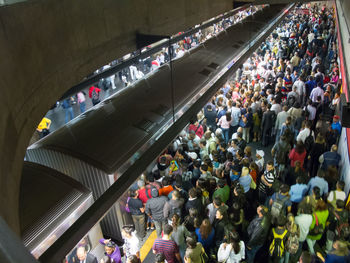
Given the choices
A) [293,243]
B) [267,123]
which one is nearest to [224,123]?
[267,123]

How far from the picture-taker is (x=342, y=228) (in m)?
4.21

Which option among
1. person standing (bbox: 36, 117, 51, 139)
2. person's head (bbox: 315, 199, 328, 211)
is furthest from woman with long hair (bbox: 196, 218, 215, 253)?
person standing (bbox: 36, 117, 51, 139)

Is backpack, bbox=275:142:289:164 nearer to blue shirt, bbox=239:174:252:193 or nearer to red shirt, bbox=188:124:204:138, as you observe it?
blue shirt, bbox=239:174:252:193

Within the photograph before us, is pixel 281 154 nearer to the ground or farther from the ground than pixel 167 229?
nearer to the ground

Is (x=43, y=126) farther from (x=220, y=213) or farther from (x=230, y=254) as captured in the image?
(x=230, y=254)

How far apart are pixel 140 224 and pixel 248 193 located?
2.13 m

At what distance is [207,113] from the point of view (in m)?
8.23

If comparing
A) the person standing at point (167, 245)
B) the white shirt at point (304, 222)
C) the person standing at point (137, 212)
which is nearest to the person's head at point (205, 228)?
the person standing at point (167, 245)

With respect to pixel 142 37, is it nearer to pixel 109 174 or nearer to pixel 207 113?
pixel 109 174

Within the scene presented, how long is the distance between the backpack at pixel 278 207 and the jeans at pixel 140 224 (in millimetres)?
2371

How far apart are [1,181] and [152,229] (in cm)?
498

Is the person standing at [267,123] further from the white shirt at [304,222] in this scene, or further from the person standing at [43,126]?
the person standing at [43,126]

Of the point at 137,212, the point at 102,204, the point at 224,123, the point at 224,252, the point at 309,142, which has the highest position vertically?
the point at 102,204

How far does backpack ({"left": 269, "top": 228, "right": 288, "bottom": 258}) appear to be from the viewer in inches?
169
